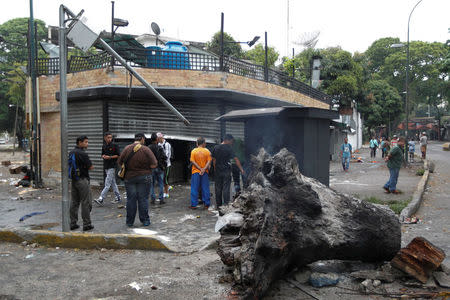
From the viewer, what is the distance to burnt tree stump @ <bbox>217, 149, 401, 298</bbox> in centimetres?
326

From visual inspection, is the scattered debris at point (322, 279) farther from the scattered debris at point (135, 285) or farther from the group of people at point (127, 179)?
the group of people at point (127, 179)

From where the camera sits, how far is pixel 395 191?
9867 mm

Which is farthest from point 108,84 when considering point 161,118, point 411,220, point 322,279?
point 322,279

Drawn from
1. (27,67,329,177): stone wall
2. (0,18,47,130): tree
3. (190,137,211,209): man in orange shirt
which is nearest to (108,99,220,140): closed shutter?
(27,67,329,177): stone wall

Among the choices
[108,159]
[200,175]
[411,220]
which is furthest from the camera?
[108,159]

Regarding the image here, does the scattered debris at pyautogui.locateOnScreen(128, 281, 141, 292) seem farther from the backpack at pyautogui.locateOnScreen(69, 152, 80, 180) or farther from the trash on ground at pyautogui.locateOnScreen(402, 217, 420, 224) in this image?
the trash on ground at pyautogui.locateOnScreen(402, 217, 420, 224)

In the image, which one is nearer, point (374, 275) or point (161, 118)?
point (374, 275)

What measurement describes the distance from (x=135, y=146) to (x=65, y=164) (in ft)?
4.09

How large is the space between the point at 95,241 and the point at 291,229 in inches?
125

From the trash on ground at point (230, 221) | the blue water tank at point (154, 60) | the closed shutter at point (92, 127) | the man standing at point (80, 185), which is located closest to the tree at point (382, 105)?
the blue water tank at point (154, 60)

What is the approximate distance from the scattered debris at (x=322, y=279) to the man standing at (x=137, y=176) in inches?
137

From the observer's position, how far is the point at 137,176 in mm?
6266

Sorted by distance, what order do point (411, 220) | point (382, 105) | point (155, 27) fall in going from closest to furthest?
point (411, 220)
point (155, 27)
point (382, 105)

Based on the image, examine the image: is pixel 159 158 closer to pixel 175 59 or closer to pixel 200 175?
pixel 200 175
